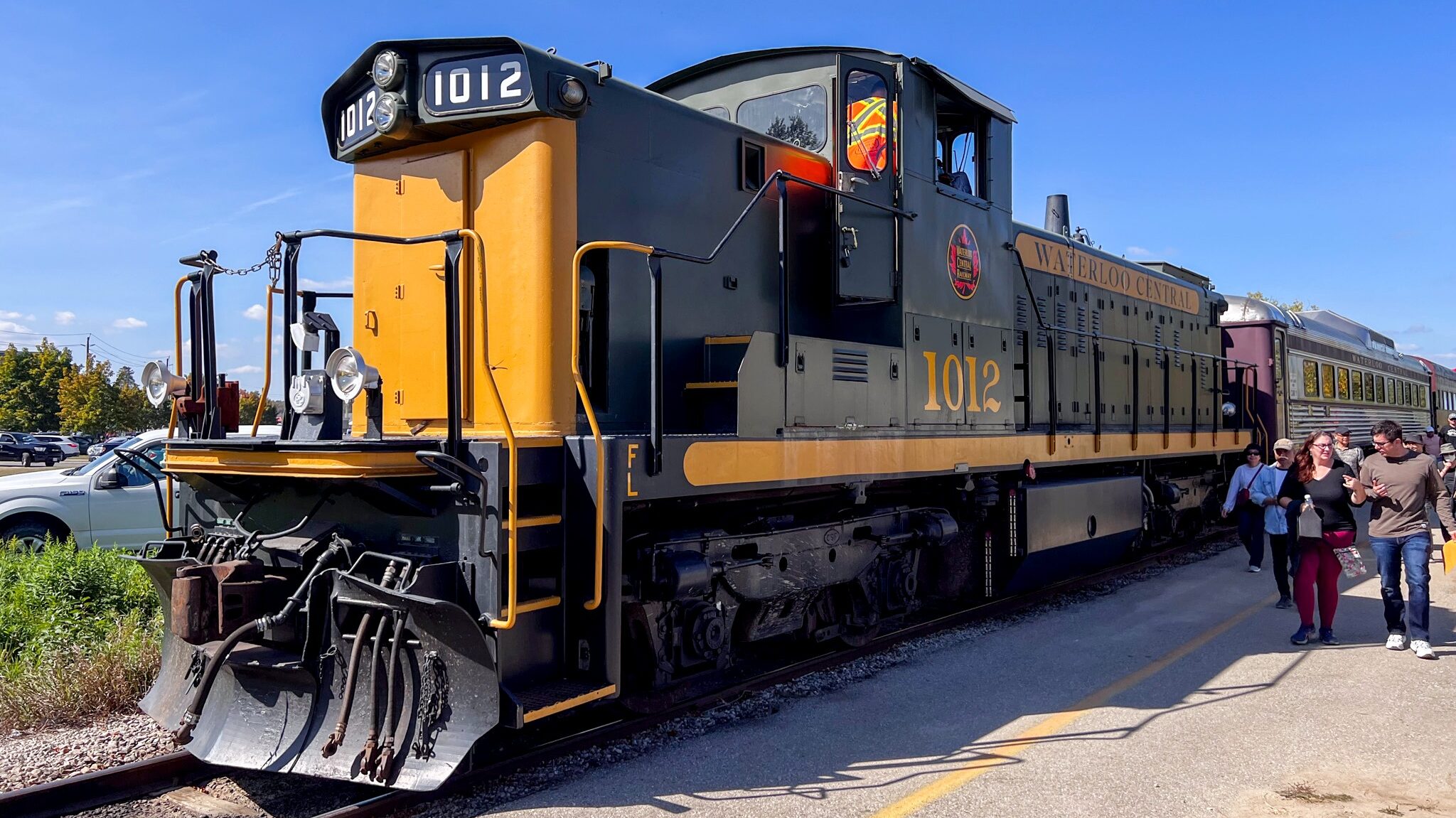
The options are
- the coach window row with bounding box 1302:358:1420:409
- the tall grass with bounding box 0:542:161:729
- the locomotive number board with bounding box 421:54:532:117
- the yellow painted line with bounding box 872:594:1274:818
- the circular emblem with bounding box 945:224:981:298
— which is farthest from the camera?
the coach window row with bounding box 1302:358:1420:409

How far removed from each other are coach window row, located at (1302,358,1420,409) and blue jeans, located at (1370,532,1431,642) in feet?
31.1

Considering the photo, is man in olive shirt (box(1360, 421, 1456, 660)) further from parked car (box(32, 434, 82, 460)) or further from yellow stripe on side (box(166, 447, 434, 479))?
parked car (box(32, 434, 82, 460))

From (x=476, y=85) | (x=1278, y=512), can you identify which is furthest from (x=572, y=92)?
(x=1278, y=512)

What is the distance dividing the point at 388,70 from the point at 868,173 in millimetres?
2826

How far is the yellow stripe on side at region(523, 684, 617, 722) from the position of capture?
3840 millimetres

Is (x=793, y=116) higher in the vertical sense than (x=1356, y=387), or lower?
higher

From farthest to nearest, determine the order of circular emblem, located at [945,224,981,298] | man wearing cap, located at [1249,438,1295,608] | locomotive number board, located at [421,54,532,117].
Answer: man wearing cap, located at [1249,438,1295,608], circular emblem, located at [945,224,981,298], locomotive number board, located at [421,54,532,117]

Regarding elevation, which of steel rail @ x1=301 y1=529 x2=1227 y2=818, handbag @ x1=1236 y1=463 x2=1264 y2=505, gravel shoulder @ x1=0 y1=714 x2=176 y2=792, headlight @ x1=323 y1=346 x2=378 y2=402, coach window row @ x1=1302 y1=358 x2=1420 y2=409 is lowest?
gravel shoulder @ x1=0 y1=714 x2=176 y2=792

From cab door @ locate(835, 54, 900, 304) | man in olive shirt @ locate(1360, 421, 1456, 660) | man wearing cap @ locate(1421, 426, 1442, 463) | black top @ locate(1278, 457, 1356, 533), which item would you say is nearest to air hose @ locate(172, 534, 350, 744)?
cab door @ locate(835, 54, 900, 304)

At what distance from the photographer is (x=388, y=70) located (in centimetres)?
464

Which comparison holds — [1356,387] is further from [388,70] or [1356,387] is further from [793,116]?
[388,70]

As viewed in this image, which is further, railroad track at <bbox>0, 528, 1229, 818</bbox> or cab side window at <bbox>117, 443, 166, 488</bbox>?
cab side window at <bbox>117, 443, 166, 488</bbox>

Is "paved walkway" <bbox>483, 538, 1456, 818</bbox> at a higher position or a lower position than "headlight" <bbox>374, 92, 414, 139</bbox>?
A: lower

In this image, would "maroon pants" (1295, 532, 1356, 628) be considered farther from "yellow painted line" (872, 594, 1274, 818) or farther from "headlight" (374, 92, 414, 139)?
"headlight" (374, 92, 414, 139)
